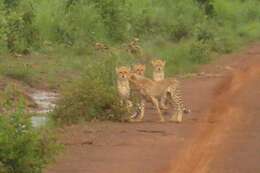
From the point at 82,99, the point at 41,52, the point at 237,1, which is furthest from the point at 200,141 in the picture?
the point at 237,1

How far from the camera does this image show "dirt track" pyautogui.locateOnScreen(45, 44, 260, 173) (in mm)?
11219

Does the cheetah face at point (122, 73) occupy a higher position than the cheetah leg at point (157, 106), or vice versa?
the cheetah face at point (122, 73)

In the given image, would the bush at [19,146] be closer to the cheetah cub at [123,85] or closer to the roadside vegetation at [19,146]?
the roadside vegetation at [19,146]

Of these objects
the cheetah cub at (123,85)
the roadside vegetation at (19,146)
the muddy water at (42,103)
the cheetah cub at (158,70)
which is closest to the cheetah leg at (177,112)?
the cheetah cub at (123,85)

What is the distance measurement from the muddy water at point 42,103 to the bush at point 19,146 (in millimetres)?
3937

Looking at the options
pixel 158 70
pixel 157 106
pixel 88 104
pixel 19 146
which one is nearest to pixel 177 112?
pixel 157 106

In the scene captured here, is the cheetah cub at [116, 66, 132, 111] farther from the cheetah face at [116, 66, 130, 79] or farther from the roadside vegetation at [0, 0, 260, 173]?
the roadside vegetation at [0, 0, 260, 173]

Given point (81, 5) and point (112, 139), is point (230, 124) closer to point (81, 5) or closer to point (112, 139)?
point (112, 139)

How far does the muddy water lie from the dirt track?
3.99 feet

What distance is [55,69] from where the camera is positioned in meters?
20.2

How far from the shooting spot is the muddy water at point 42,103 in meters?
14.9

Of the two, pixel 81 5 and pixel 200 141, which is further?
pixel 81 5

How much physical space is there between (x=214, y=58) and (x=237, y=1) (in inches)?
395

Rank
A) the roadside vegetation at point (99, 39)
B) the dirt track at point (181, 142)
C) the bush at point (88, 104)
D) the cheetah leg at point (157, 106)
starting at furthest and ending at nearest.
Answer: the roadside vegetation at point (99, 39), the cheetah leg at point (157, 106), the bush at point (88, 104), the dirt track at point (181, 142)
